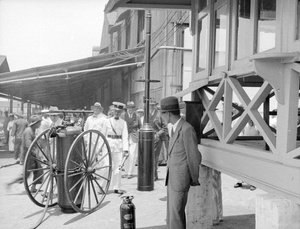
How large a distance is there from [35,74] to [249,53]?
10226 mm

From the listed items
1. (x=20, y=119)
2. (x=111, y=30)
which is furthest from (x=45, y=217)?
(x=111, y=30)

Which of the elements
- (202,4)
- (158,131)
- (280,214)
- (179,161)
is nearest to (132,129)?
(158,131)

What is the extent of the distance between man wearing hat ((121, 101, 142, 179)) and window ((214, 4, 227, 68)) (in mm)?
4726

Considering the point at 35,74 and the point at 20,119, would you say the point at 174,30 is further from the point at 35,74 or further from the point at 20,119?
the point at 20,119

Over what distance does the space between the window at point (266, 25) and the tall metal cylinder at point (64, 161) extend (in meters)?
3.48

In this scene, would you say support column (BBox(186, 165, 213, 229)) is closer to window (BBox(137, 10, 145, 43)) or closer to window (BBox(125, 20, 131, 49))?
window (BBox(137, 10, 145, 43))

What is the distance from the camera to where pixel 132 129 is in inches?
341

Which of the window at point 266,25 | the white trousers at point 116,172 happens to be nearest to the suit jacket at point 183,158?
the window at point 266,25

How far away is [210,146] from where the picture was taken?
4043 millimetres

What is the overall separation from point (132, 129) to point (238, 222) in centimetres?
409

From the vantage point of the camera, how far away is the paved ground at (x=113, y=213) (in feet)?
16.5

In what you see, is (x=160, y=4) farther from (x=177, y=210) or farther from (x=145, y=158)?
(x=145, y=158)

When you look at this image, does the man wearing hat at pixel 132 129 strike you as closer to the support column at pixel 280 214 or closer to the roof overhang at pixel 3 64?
the support column at pixel 280 214

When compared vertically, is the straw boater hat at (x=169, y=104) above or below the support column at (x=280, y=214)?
above
